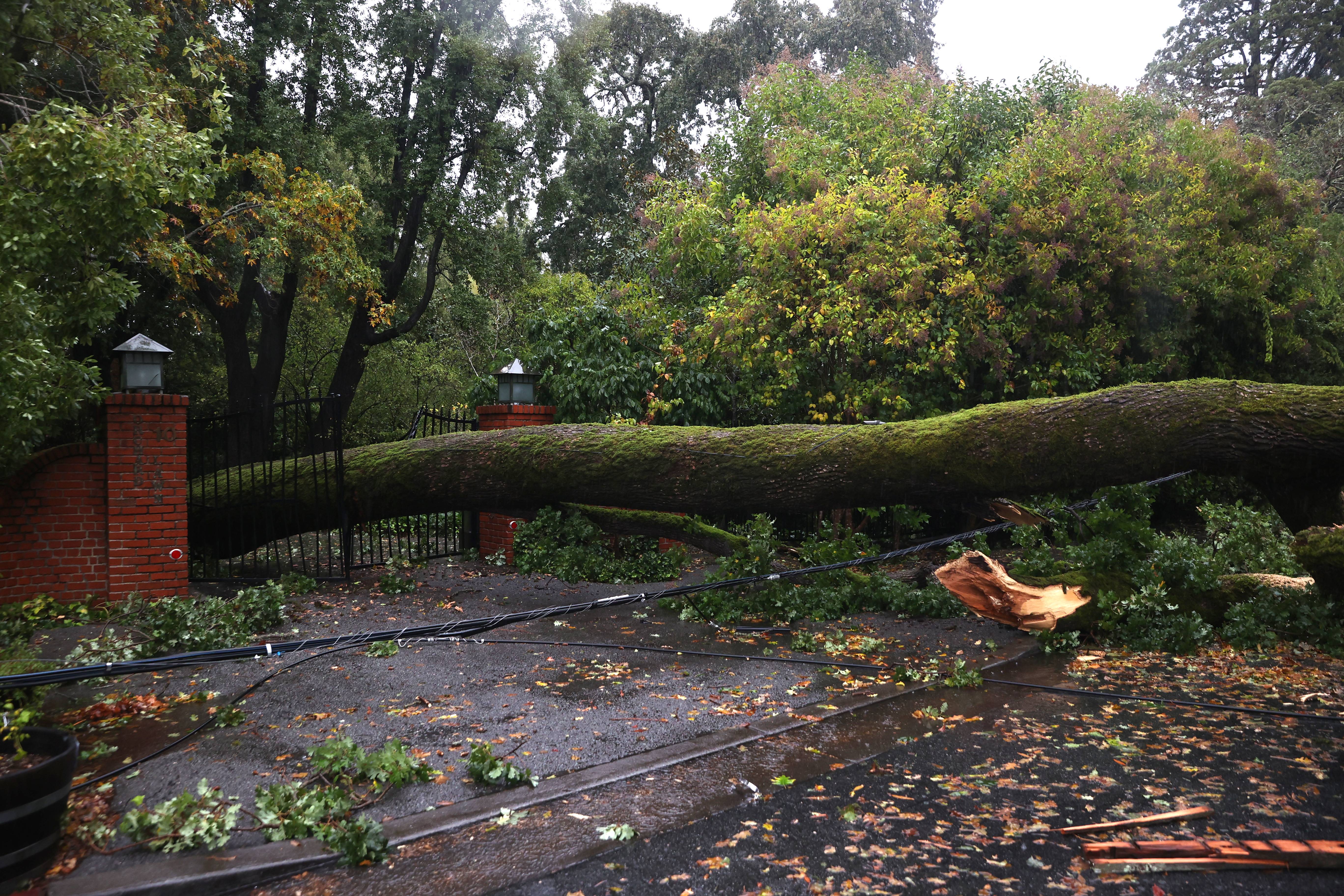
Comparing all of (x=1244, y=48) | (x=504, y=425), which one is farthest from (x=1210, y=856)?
(x=1244, y=48)

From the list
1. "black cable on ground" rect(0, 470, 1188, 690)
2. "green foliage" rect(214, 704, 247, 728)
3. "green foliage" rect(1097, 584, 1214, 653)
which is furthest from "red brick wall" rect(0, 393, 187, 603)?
"green foliage" rect(1097, 584, 1214, 653)

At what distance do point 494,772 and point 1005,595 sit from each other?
13.6 feet

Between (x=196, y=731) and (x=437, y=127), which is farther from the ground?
(x=437, y=127)

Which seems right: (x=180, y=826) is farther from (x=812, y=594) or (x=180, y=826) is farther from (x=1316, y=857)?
(x=812, y=594)

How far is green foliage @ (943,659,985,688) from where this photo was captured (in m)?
5.52

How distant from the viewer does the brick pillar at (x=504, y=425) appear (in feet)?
32.6

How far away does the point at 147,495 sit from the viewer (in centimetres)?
719

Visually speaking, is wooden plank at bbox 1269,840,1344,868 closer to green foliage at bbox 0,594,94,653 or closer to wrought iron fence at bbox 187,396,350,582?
green foliage at bbox 0,594,94,653

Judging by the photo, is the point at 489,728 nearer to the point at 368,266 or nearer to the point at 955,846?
the point at 955,846

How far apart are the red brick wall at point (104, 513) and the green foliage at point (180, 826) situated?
4469 mm

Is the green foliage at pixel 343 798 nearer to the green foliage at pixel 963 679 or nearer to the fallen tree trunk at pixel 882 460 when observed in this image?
the green foliage at pixel 963 679

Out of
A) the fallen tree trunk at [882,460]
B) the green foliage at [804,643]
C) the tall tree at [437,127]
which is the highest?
the tall tree at [437,127]

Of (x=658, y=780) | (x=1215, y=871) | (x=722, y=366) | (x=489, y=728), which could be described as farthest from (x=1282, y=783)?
(x=722, y=366)

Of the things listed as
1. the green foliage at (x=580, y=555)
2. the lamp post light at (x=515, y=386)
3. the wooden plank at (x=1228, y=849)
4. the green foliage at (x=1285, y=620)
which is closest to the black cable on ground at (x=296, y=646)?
the green foliage at (x=1285, y=620)
